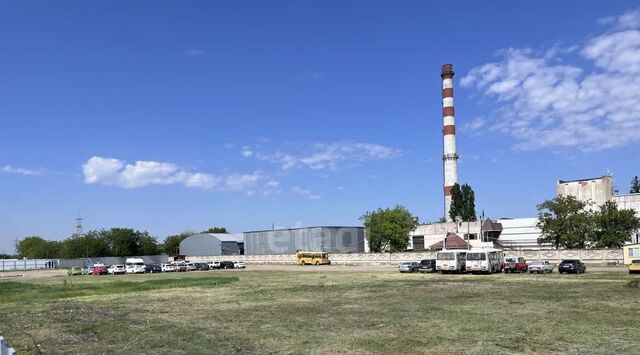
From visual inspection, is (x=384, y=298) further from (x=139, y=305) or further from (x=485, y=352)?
(x=485, y=352)

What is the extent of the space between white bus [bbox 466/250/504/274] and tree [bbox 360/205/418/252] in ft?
180

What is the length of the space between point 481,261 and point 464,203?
58.9m

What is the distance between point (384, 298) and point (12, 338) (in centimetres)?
1753

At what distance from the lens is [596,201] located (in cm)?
10275

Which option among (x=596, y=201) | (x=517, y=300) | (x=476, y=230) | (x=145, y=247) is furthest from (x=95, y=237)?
(x=517, y=300)

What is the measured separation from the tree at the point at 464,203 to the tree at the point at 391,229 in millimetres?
8656

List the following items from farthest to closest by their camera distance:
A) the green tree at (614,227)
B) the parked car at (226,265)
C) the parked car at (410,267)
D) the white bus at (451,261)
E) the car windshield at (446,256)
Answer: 1. the parked car at (226,265)
2. the green tree at (614,227)
3. the parked car at (410,267)
4. the car windshield at (446,256)
5. the white bus at (451,261)

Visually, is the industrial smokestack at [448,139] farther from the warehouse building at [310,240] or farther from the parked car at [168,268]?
the parked car at [168,268]

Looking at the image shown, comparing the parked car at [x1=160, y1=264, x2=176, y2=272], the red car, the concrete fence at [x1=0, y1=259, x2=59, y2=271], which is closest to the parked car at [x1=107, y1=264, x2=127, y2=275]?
the parked car at [x1=160, y1=264, x2=176, y2=272]

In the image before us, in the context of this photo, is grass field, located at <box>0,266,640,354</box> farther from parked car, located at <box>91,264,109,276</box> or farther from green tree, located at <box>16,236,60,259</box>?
green tree, located at <box>16,236,60,259</box>

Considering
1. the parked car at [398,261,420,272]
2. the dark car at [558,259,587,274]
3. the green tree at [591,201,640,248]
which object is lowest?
the parked car at [398,261,420,272]

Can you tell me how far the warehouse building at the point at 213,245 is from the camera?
5856 inches

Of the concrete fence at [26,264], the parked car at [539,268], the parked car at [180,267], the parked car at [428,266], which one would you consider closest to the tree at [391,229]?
the parked car at [180,267]

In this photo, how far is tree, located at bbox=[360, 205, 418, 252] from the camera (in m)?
114
